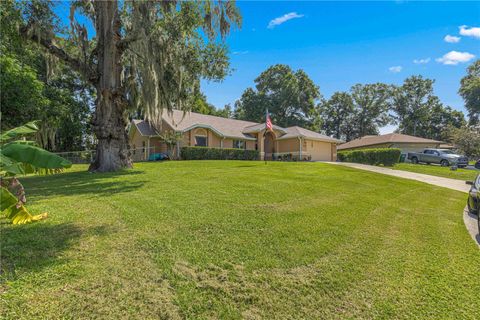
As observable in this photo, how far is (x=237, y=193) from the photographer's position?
23.5 ft

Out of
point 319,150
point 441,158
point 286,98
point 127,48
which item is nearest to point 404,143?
point 441,158

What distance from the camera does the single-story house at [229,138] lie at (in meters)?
22.3

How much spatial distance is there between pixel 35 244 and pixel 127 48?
1074 cm

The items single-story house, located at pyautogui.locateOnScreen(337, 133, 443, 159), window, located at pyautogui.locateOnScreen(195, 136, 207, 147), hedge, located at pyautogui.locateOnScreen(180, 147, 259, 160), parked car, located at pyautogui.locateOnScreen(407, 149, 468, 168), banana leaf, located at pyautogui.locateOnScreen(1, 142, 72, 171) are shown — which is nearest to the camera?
banana leaf, located at pyautogui.locateOnScreen(1, 142, 72, 171)

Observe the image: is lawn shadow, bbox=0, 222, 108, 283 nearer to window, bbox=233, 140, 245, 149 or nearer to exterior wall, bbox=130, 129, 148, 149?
exterior wall, bbox=130, 129, 148, 149

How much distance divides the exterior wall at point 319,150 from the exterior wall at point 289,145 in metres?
1.25

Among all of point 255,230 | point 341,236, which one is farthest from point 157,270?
point 341,236

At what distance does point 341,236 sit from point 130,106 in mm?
12128

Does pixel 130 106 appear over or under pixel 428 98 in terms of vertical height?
under

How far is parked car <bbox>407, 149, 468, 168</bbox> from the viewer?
848 inches

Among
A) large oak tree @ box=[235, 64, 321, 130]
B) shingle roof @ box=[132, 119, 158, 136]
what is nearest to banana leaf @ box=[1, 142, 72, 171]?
shingle roof @ box=[132, 119, 158, 136]

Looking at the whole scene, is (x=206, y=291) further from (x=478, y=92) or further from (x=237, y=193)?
(x=478, y=92)

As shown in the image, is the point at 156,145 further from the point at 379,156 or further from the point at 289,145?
the point at 379,156

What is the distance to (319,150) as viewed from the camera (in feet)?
94.5
